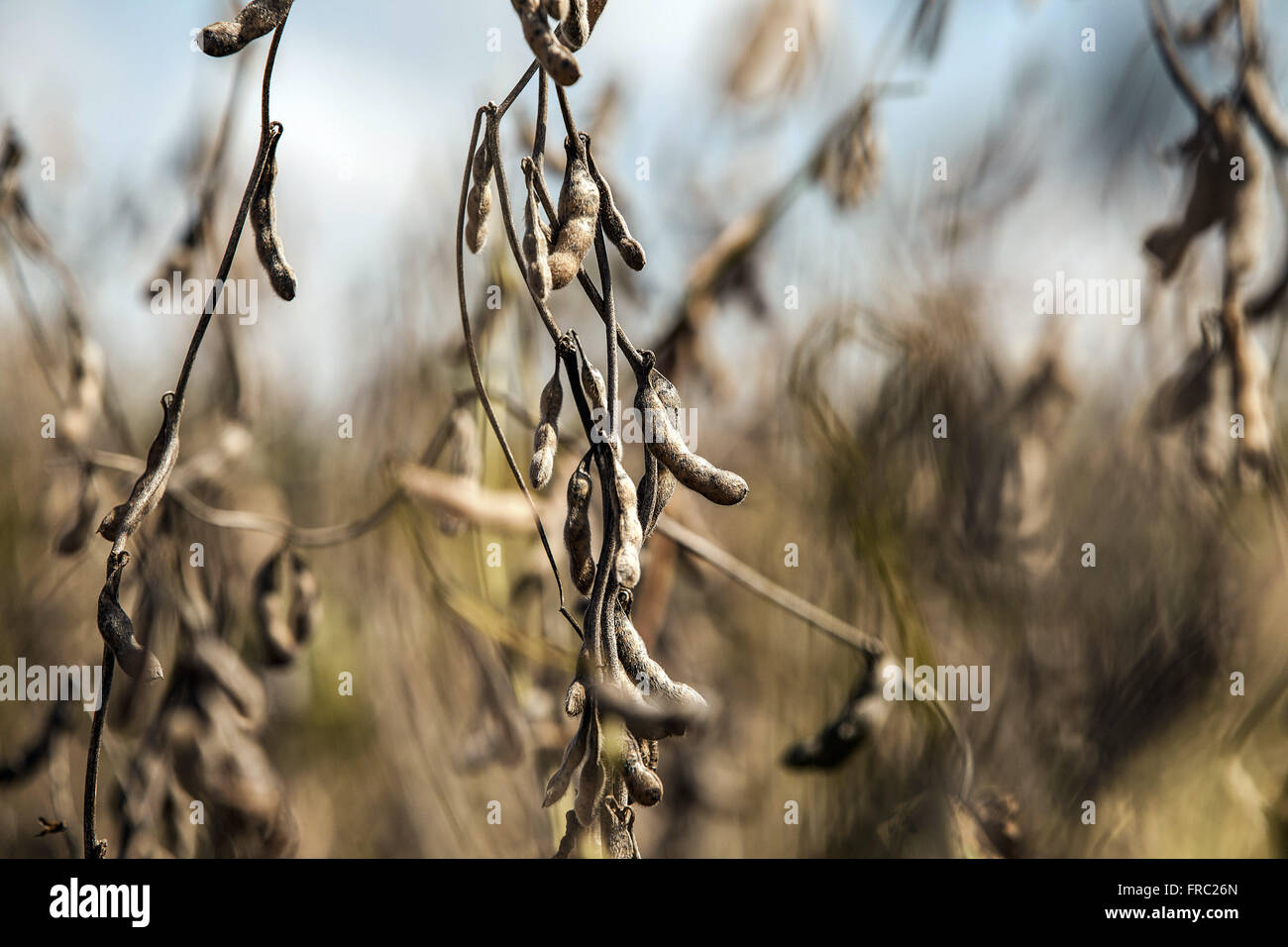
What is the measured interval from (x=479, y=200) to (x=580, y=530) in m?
0.19

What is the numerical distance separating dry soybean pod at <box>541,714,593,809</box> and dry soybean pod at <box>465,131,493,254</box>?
0.24 metres

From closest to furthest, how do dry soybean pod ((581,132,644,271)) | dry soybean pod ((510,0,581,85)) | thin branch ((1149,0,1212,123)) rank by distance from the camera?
dry soybean pod ((510,0,581,85)) < dry soybean pod ((581,132,644,271)) < thin branch ((1149,0,1212,123))

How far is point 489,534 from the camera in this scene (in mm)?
1172

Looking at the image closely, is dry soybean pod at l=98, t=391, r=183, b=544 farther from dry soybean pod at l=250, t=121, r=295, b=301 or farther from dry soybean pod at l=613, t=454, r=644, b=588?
dry soybean pod at l=613, t=454, r=644, b=588

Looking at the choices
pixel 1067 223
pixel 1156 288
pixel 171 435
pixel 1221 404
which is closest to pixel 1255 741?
pixel 1221 404

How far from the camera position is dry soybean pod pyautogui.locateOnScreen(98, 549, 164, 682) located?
0.39 meters

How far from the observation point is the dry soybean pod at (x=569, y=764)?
377 mm

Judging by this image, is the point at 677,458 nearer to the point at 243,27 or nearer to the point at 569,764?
the point at 569,764

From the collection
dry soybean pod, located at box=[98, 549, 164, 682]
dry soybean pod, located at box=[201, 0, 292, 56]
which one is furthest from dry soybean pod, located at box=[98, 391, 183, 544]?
dry soybean pod, located at box=[201, 0, 292, 56]

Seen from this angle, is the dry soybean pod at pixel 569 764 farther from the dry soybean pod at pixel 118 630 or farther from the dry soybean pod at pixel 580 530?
the dry soybean pod at pixel 118 630

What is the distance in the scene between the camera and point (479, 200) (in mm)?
469

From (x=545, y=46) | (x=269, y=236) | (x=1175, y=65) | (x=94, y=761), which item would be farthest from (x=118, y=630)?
(x=1175, y=65)
